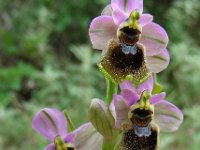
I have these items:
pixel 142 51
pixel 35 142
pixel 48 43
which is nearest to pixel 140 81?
pixel 142 51

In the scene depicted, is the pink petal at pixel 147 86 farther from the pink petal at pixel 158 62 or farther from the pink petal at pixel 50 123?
the pink petal at pixel 50 123

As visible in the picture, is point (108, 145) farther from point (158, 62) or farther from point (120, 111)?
point (158, 62)

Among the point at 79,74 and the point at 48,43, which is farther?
the point at 48,43

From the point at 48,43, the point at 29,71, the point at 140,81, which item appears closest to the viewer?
the point at 140,81

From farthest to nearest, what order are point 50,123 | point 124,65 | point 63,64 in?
1. point 63,64
2. point 50,123
3. point 124,65

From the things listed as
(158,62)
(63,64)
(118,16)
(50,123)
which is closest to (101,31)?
(118,16)

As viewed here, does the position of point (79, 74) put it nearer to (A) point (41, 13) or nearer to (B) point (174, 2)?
(A) point (41, 13)

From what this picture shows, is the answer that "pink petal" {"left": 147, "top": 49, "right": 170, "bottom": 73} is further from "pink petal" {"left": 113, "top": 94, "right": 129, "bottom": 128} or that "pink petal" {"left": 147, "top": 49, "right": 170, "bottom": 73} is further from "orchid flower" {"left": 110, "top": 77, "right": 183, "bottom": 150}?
"pink petal" {"left": 113, "top": 94, "right": 129, "bottom": 128}
